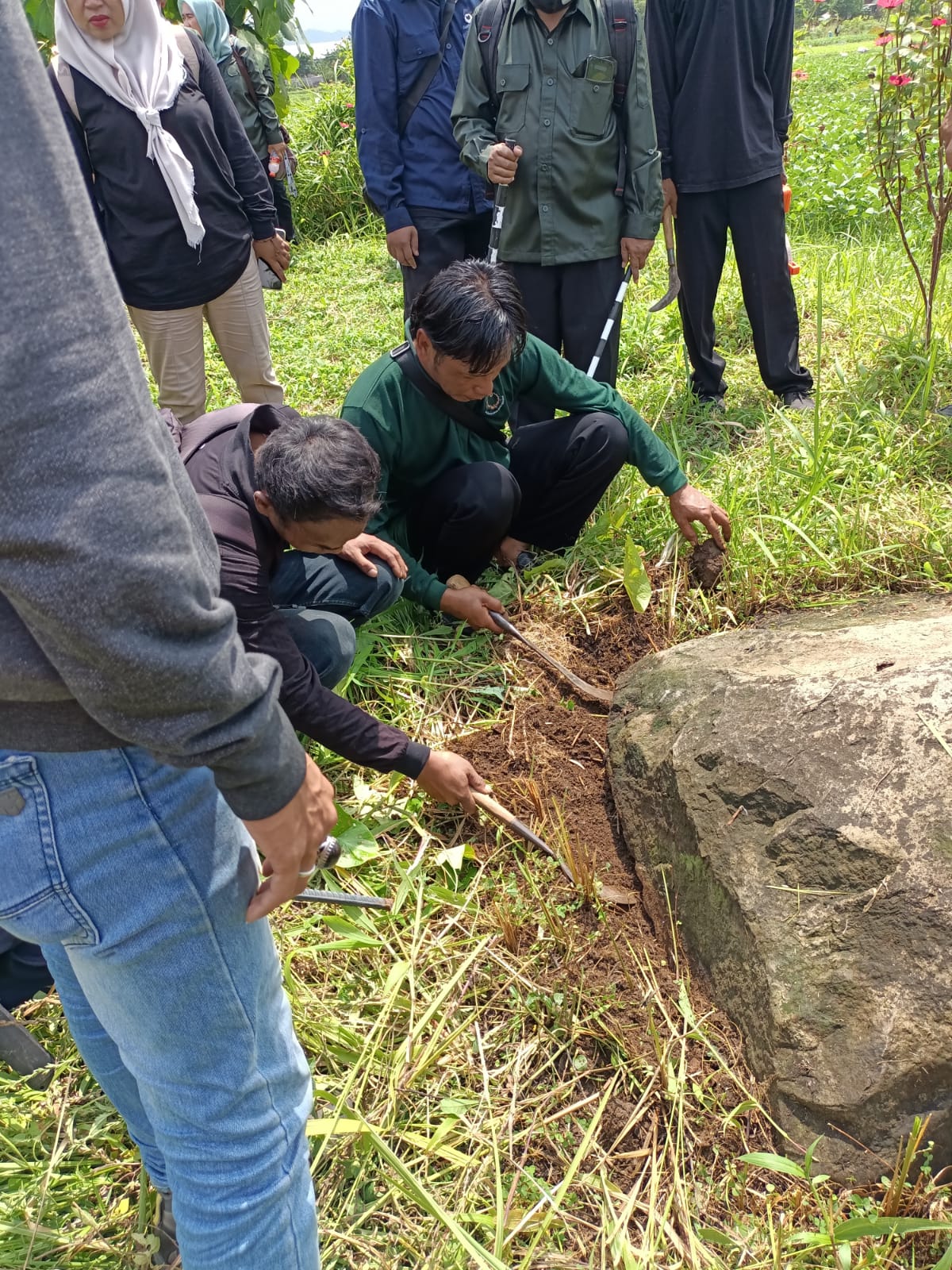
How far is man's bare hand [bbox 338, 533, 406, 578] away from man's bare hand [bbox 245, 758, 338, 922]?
1.61 metres

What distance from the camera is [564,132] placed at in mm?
3342

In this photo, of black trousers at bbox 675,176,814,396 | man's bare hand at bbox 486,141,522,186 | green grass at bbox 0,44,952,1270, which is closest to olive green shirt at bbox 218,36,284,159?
man's bare hand at bbox 486,141,522,186

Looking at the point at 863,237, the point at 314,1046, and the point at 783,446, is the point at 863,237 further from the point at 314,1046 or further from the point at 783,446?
the point at 314,1046

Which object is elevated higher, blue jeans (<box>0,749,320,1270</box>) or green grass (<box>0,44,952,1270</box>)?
blue jeans (<box>0,749,320,1270</box>)

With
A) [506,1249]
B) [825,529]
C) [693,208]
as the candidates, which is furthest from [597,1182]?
[693,208]

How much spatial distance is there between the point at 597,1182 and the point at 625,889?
2.11 ft

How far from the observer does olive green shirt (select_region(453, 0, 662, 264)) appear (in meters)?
3.27

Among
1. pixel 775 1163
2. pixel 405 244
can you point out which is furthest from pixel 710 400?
pixel 775 1163

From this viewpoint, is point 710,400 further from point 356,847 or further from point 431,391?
point 356,847

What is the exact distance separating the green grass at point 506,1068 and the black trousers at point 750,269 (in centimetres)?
99

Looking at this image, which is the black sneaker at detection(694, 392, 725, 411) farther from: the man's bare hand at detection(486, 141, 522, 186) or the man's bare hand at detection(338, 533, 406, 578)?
the man's bare hand at detection(338, 533, 406, 578)

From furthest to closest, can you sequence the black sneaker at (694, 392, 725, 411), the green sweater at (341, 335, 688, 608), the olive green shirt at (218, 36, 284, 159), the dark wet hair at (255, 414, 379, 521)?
the olive green shirt at (218, 36, 284, 159), the black sneaker at (694, 392, 725, 411), the green sweater at (341, 335, 688, 608), the dark wet hair at (255, 414, 379, 521)

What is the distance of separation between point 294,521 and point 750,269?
2673 millimetres

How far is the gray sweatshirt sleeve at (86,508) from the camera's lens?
0.71 meters
